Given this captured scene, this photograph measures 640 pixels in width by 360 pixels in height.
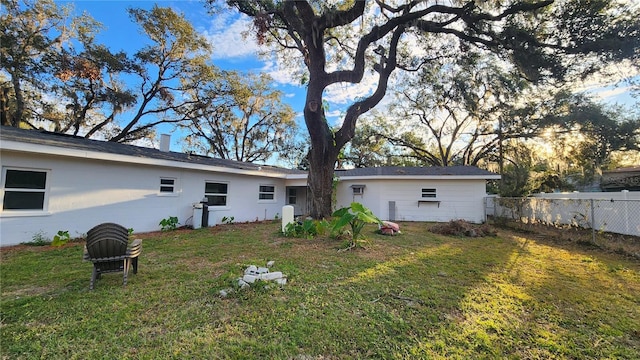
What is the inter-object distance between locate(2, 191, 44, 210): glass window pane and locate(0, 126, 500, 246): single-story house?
16 millimetres

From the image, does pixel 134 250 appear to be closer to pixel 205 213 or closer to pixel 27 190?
pixel 27 190

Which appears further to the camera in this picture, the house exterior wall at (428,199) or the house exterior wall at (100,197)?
the house exterior wall at (428,199)

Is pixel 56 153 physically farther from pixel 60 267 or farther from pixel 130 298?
pixel 130 298

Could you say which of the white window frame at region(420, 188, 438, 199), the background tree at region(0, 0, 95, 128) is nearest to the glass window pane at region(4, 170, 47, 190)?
the background tree at region(0, 0, 95, 128)

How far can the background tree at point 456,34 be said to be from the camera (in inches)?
261

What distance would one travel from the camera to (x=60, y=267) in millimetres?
4555

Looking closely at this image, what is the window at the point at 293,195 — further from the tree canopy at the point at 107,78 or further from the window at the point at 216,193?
the tree canopy at the point at 107,78

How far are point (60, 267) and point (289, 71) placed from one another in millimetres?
11509

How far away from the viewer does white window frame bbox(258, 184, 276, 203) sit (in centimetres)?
1248

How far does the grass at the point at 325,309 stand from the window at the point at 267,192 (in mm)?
7100

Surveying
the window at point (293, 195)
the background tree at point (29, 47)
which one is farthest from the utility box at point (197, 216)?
the background tree at point (29, 47)

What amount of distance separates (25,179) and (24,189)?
25 centimetres

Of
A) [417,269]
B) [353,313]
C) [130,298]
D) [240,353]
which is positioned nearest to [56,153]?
[130,298]

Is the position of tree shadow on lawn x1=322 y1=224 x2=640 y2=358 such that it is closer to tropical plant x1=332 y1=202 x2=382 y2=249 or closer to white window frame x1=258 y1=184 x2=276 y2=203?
tropical plant x1=332 y1=202 x2=382 y2=249
